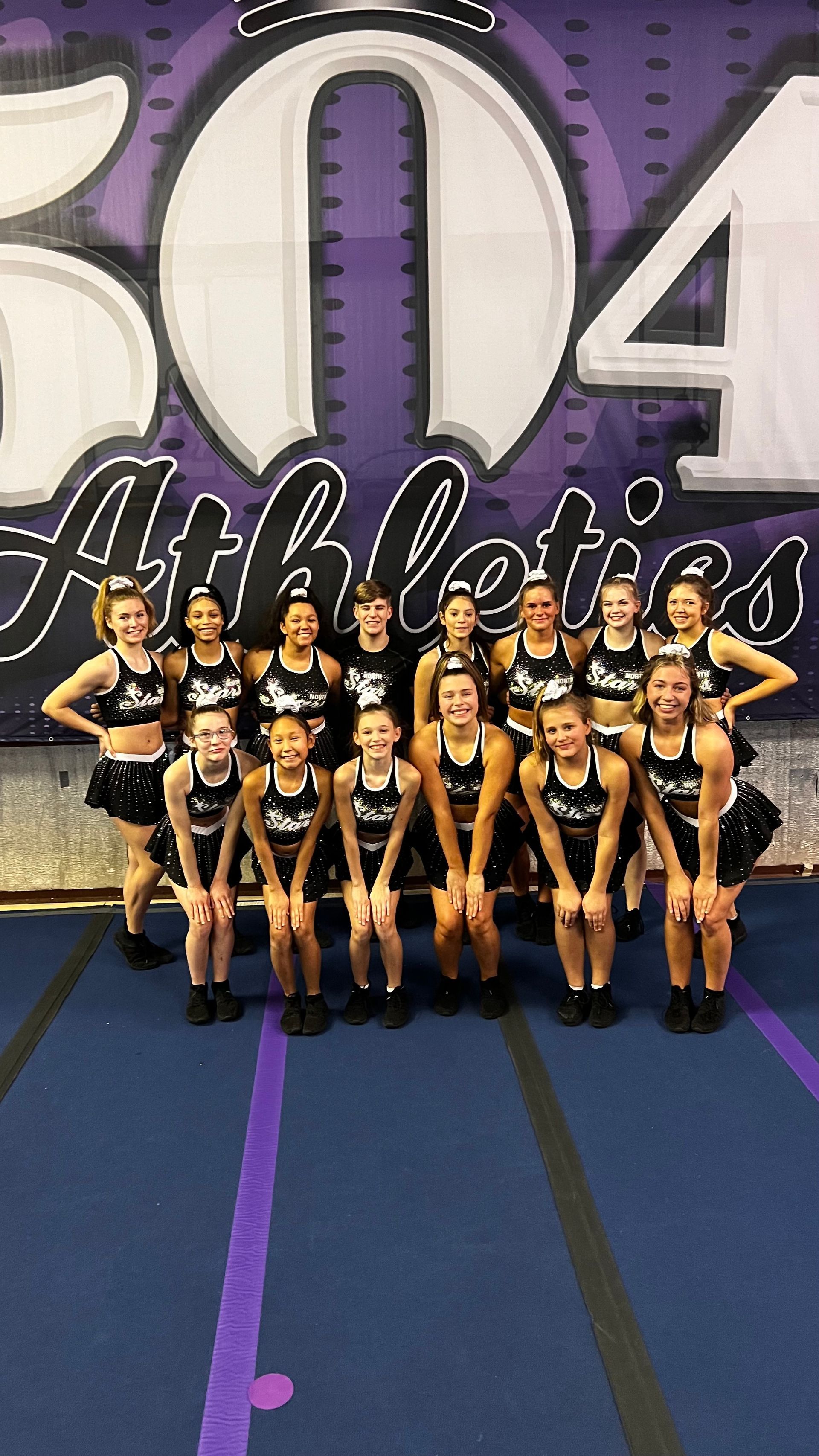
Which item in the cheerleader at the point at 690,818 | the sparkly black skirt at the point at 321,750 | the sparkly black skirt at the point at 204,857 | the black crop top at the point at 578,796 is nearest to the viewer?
the cheerleader at the point at 690,818

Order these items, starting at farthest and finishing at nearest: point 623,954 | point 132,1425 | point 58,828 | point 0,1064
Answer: point 58,828 → point 623,954 → point 0,1064 → point 132,1425

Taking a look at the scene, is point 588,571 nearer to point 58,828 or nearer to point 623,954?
point 623,954

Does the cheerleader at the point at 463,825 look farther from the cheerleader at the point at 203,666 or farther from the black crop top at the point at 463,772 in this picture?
the cheerleader at the point at 203,666

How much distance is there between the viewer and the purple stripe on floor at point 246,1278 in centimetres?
233

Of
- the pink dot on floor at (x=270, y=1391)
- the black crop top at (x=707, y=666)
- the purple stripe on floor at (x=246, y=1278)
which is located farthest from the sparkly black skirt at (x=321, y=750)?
the pink dot on floor at (x=270, y=1391)

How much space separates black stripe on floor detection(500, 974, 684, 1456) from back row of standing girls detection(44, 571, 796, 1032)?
0.56 meters

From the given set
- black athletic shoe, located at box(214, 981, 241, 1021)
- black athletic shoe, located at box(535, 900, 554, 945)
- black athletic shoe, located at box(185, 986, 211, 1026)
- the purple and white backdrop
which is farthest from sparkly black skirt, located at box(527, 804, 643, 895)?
the purple and white backdrop

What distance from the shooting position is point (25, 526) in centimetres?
521

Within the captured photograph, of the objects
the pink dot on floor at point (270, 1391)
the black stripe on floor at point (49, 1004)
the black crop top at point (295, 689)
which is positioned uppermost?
the black crop top at point (295, 689)

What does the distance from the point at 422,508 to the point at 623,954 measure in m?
2.44

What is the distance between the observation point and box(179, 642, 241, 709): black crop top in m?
4.68

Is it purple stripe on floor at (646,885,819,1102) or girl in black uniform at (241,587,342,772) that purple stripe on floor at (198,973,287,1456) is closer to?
girl in black uniform at (241,587,342,772)

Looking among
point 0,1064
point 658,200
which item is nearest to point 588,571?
point 658,200

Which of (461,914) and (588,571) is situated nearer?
(461,914)
